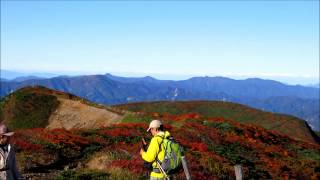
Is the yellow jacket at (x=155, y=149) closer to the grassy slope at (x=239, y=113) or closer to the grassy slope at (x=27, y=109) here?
the grassy slope at (x=27, y=109)

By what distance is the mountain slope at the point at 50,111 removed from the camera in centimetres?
6147

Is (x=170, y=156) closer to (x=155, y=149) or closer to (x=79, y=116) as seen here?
(x=155, y=149)

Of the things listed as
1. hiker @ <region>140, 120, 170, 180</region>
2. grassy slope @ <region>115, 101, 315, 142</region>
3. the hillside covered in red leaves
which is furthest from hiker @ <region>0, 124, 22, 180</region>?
grassy slope @ <region>115, 101, 315, 142</region>

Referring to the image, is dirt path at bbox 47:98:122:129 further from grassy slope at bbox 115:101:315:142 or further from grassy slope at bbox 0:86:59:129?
grassy slope at bbox 115:101:315:142

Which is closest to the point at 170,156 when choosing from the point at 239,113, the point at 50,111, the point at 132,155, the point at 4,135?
the point at 4,135

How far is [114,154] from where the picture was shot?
2573 centimetres

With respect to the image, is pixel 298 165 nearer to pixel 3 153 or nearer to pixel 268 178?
pixel 268 178

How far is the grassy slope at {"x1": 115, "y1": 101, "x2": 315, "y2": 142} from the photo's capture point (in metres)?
116

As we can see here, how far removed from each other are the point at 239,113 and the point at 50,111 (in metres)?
76.3

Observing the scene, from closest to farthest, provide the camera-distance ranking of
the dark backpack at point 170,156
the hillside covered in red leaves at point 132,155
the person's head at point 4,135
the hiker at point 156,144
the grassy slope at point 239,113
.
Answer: the person's head at point 4,135, the hiker at point 156,144, the dark backpack at point 170,156, the hillside covered in red leaves at point 132,155, the grassy slope at point 239,113

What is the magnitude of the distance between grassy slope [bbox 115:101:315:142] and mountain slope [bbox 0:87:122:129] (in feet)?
199

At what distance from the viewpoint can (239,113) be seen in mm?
133125

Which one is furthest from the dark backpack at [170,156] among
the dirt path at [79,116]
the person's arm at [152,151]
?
the dirt path at [79,116]

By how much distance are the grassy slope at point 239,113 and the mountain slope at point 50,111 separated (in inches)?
2384
